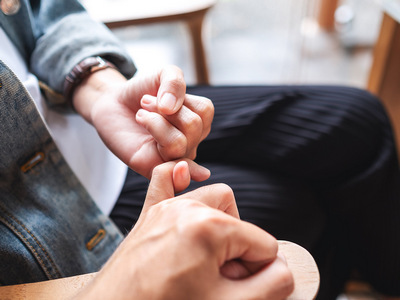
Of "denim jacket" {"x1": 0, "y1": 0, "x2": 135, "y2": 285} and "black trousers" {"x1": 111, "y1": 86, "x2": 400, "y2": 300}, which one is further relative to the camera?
"black trousers" {"x1": 111, "y1": 86, "x2": 400, "y2": 300}

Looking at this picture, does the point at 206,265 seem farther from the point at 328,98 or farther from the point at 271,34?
the point at 271,34

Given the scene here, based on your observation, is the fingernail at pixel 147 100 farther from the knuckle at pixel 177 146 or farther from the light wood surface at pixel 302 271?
the light wood surface at pixel 302 271

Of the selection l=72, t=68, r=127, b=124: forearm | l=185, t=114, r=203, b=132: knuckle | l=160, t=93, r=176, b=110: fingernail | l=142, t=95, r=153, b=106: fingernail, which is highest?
l=160, t=93, r=176, b=110: fingernail

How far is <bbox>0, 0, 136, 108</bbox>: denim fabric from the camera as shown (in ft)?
1.66

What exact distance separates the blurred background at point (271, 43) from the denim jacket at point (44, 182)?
0.89 meters

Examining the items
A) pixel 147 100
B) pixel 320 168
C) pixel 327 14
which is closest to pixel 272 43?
pixel 327 14

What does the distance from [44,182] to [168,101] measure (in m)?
0.19

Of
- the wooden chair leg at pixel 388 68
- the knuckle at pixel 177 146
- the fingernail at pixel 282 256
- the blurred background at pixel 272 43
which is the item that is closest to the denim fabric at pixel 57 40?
the knuckle at pixel 177 146

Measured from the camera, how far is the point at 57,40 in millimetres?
525

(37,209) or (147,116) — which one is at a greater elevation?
(147,116)

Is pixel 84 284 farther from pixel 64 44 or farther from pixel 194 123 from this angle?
pixel 64 44

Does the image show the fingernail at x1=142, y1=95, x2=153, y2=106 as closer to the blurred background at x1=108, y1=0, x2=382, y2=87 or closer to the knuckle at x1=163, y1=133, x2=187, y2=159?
the knuckle at x1=163, y1=133, x2=187, y2=159

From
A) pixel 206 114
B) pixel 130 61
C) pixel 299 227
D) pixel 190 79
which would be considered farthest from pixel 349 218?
pixel 190 79

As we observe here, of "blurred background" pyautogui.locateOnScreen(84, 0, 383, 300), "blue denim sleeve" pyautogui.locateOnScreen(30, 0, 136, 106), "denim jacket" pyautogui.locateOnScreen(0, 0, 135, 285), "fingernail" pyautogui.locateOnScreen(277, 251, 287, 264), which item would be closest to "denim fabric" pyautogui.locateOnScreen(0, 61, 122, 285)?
"denim jacket" pyautogui.locateOnScreen(0, 0, 135, 285)
